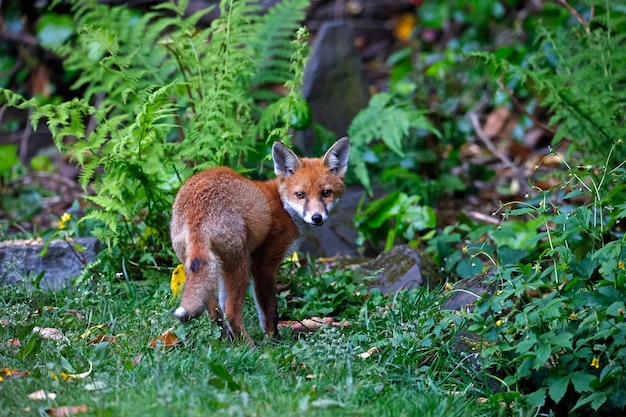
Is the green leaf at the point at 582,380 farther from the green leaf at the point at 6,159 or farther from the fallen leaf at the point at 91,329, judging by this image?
the green leaf at the point at 6,159

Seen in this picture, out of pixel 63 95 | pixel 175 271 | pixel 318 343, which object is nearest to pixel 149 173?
pixel 175 271

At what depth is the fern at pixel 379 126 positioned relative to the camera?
27.0 ft

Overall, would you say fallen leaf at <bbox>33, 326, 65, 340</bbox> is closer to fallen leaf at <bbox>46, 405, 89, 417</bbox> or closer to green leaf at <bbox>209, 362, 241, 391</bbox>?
fallen leaf at <bbox>46, 405, 89, 417</bbox>

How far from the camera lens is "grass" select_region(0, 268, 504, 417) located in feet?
13.0

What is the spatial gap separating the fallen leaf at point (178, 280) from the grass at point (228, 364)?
105 millimetres

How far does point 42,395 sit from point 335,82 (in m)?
6.36

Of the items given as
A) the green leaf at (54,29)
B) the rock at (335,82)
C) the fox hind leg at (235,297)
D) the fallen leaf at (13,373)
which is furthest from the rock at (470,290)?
the green leaf at (54,29)

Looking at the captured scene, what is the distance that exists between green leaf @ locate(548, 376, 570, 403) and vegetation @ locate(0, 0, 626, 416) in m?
0.02

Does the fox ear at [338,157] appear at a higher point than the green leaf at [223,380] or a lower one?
higher

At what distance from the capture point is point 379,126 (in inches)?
334

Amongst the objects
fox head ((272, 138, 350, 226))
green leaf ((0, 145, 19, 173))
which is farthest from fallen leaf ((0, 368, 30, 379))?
green leaf ((0, 145, 19, 173))

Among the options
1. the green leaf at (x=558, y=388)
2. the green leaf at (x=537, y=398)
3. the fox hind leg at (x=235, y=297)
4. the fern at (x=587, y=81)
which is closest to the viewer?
the green leaf at (x=558, y=388)

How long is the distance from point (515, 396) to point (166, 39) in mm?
4315

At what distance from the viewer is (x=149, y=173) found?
6371 millimetres
